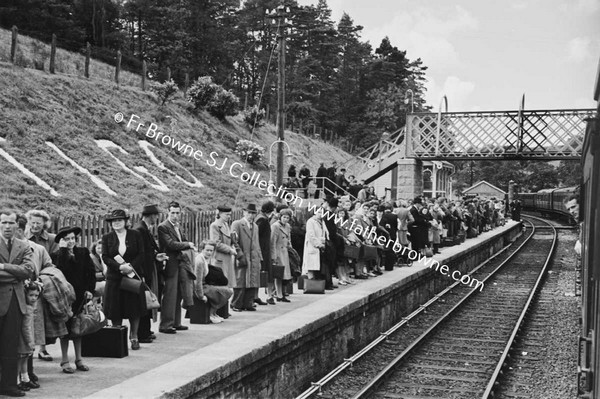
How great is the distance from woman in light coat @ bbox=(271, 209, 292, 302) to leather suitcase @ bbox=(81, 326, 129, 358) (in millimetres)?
4883

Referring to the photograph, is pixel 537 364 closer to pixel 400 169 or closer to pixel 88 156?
pixel 400 169

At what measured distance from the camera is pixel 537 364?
13.3m

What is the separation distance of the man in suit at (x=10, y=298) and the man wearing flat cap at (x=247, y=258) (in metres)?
5.26

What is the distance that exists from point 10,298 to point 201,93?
37.5m

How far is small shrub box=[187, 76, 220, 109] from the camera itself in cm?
4416

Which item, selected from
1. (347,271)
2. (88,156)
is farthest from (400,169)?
(347,271)

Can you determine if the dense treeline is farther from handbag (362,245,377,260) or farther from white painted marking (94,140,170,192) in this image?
handbag (362,245,377,260)

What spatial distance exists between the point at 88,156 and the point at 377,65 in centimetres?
4951

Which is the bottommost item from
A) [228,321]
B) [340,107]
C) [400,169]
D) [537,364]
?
[537,364]

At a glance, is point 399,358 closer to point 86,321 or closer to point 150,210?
point 150,210

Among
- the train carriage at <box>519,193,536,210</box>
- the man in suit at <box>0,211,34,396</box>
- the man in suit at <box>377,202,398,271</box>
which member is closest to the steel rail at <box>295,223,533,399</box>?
the man in suit at <box>377,202,398,271</box>

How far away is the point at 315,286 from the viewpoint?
15.0 m

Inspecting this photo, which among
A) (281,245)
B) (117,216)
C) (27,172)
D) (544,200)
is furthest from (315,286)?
(544,200)

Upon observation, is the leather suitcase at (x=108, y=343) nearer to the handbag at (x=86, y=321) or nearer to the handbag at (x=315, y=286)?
the handbag at (x=86, y=321)
